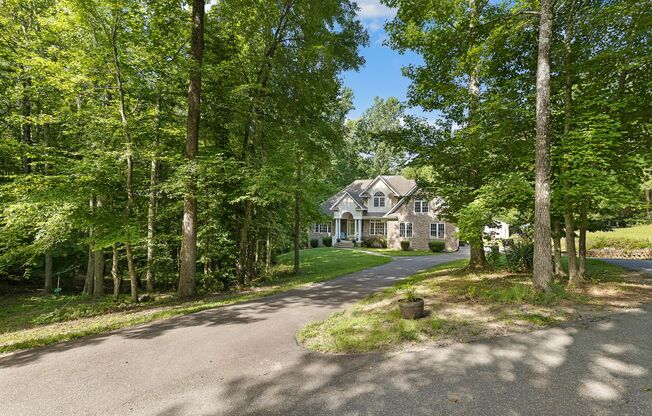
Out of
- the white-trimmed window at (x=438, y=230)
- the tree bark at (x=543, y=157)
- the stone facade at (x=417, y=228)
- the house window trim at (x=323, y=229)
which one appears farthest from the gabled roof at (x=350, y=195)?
the tree bark at (x=543, y=157)

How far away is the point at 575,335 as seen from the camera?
17.3 ft

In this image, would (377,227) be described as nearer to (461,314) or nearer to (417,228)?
(417,228)

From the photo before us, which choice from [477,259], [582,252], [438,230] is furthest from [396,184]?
[582,252]

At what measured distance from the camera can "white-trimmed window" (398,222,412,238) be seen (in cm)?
2967

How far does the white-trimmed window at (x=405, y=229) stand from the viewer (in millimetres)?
29672

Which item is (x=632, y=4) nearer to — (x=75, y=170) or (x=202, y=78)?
(x=202, y=78)

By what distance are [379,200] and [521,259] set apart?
21.5 metres

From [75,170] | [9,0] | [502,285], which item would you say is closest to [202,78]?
[75,170]

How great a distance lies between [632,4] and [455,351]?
9477 millimetres

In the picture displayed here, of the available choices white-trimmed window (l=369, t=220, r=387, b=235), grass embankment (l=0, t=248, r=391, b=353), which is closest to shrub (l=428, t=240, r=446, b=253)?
white-trimmed window (l=369, t=220, r=387, b=235)

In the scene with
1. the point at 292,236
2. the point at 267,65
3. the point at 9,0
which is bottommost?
the point at 292,236

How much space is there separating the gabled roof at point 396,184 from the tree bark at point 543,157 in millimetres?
24449

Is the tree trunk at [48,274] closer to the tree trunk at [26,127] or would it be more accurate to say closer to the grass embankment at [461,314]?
the tree trunk at [26,127]

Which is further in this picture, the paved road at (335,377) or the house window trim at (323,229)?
the house window trim at (323,229)
